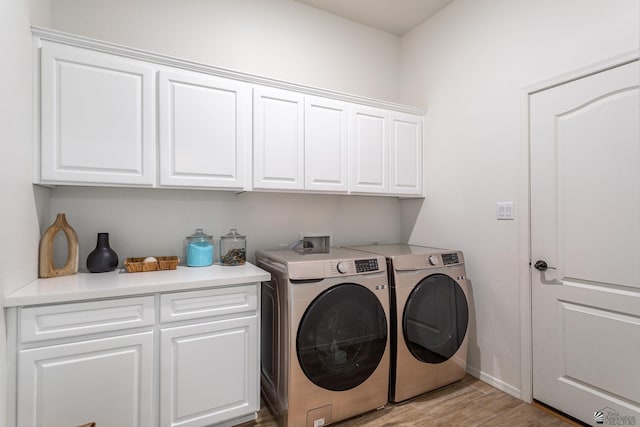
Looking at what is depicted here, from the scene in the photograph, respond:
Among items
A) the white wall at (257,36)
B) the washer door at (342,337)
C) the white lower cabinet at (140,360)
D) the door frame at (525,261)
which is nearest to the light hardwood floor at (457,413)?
the door frame at (525,261)

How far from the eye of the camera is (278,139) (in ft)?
7.42

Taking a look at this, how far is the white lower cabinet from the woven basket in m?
0.37

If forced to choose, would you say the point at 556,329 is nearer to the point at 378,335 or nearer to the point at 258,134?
the point at 378,335

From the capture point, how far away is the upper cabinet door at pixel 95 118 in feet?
5.57

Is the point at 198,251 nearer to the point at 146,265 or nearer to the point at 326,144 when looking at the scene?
the point at 146,265

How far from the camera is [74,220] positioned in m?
2.02

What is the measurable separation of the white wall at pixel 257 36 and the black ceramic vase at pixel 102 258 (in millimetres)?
1294

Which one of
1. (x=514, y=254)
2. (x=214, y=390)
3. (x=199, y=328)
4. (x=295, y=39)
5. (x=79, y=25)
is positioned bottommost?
(x=214, y=390)

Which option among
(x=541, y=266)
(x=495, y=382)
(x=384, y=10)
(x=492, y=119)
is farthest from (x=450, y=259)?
(x=384, y=10)

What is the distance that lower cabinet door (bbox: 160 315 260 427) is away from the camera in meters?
1.71

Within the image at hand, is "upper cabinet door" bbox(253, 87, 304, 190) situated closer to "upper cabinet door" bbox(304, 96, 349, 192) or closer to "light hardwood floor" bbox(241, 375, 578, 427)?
"upper cabinet door" bbox(304, 96, 349, 192)

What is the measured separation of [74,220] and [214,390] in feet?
4.34

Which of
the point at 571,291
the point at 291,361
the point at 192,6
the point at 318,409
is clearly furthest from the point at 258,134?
the point at 571,291

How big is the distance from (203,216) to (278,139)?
2.53 ft
